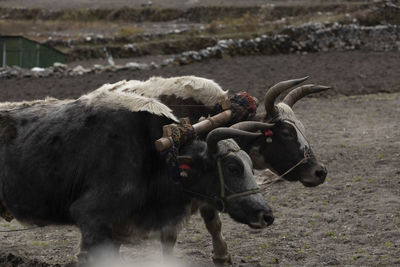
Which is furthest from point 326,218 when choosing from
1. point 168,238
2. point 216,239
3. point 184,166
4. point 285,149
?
point 184,166

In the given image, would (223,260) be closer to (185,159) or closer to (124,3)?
(185,159)

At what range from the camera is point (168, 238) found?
632 cm

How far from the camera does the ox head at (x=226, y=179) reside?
18.7ft

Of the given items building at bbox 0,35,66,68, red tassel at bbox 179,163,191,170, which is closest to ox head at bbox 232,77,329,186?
red tassel at bbox 179,163,191,170

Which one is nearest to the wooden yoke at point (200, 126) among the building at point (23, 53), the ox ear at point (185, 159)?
the ox ear at point (185, 159)

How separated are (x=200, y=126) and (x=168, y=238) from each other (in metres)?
1.15

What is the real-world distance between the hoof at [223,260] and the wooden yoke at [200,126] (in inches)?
57.9

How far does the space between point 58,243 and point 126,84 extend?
211 cm

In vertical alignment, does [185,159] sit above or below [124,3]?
above

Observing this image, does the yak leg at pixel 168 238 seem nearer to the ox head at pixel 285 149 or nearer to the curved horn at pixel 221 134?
the curved horn at pixel 221 134

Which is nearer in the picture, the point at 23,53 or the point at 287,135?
the point at 287,135

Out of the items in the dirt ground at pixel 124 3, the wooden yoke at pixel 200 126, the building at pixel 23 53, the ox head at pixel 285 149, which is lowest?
the building at pixel 23 53

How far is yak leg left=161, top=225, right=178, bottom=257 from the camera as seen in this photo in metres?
6.01

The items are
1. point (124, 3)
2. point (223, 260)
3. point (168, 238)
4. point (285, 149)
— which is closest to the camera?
point (168, 238)
